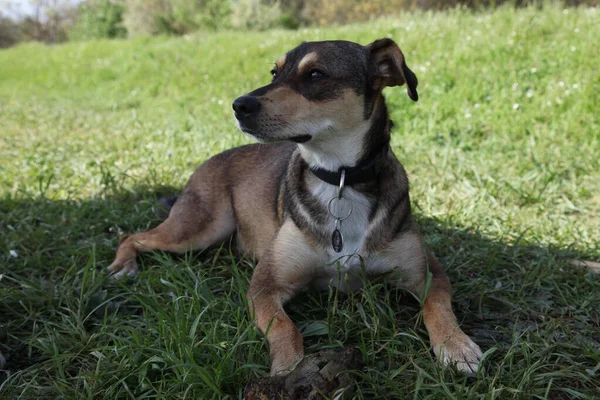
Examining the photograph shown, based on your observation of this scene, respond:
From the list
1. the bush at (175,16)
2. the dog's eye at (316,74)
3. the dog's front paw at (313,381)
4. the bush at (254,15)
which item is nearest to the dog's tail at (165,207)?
the dog's eye at (316,74)

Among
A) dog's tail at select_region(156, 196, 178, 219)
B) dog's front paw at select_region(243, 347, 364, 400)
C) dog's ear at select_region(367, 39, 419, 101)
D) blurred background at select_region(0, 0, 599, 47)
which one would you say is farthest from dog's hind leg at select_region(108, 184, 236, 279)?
blurred background at select_region(0, 0, 599, 47)

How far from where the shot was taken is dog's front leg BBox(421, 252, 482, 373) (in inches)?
92.4

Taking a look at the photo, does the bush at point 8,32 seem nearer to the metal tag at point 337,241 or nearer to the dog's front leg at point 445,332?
the metal tag at point 337,241

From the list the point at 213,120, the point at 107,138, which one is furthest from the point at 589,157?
the point at 107,138

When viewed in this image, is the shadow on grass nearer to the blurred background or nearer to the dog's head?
the dog's head

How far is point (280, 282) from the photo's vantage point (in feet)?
9.42

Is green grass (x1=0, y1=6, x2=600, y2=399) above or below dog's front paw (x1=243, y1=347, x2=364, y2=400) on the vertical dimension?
below

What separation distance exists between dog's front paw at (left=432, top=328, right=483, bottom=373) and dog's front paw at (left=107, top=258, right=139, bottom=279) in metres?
2.05

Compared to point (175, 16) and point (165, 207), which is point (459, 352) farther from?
point (175, 16)

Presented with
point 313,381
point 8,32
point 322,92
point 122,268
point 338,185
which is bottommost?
point 8,32

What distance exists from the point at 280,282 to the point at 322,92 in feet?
3.40

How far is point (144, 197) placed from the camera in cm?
489

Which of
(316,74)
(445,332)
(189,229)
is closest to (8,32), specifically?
(189,229)

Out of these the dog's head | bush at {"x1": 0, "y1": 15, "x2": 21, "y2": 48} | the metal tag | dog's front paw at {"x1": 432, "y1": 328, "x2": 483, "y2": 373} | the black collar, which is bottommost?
bush at {"x1": 0, "y1": 15, "x2": 21, "y2": 48}
